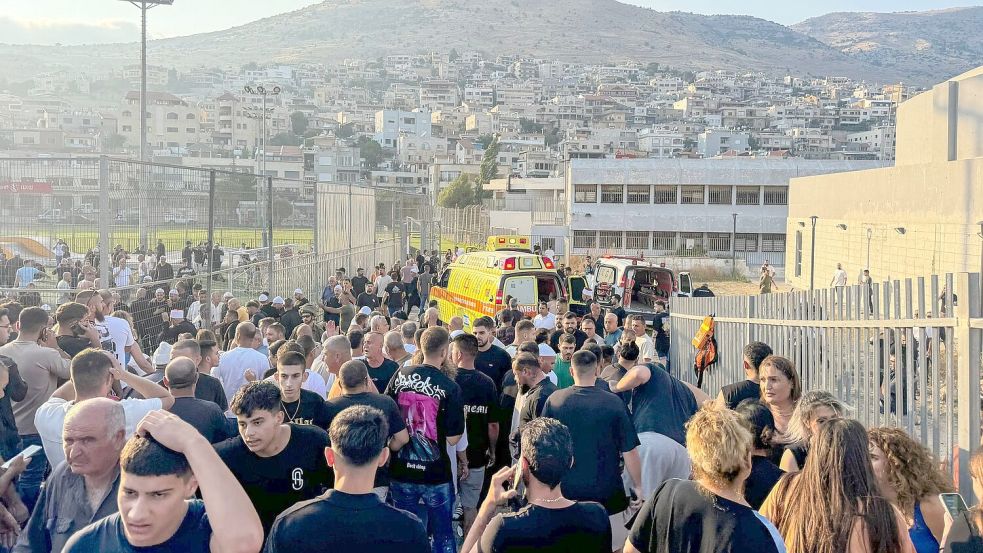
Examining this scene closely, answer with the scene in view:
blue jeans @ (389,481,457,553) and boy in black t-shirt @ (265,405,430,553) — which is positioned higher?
boy in black t-shirt @ (265,405,430,553)

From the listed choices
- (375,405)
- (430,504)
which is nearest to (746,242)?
(430,504)

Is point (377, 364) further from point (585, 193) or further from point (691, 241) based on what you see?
point (691, 241)

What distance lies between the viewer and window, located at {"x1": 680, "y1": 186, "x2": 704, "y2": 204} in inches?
2367

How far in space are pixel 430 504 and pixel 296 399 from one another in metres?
1.35

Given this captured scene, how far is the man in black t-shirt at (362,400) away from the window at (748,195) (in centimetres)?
5683

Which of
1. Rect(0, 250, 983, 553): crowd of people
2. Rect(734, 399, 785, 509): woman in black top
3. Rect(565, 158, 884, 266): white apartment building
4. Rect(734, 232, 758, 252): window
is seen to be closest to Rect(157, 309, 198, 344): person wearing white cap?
Rect(0, 250, 983, 553): crowd of people

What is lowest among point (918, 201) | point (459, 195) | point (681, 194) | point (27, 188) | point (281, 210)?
point (281, 210)

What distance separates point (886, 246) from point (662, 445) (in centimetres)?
2260

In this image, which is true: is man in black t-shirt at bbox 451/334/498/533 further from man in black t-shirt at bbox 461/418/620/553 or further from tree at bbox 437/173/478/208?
tree at bbox 437/173/478/208

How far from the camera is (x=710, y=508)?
12.2 ft

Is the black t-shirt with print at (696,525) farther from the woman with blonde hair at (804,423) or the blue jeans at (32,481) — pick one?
the blue jeans at (32,481)

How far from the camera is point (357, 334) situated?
8977 mm

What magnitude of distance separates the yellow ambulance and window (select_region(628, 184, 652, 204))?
39499mm

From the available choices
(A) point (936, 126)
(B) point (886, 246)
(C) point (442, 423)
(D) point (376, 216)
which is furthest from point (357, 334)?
(D) point (376, 216)
